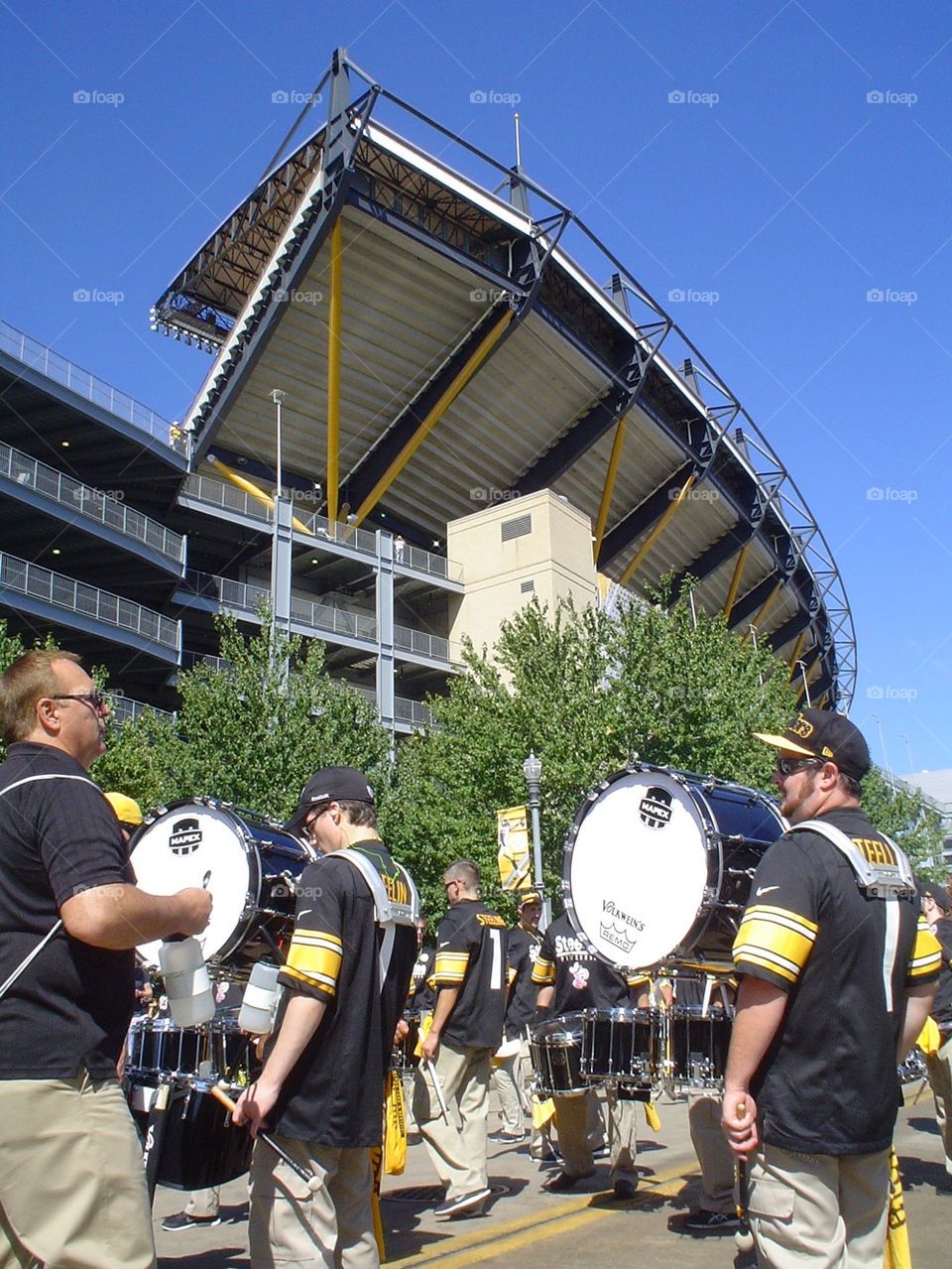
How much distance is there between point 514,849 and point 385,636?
2064cm

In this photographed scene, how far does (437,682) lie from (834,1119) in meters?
41.2

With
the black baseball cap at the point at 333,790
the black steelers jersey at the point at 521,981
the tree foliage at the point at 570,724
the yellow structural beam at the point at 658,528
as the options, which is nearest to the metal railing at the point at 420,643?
the yellow structural beam at the point at 658,528

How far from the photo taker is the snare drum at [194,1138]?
4859 millimetres

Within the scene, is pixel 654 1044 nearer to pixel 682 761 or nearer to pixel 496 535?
pixel 682 761

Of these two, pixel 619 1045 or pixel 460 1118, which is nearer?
pixel 619 1045

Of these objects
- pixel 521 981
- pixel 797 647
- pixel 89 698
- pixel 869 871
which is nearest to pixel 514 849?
pixel 521 981

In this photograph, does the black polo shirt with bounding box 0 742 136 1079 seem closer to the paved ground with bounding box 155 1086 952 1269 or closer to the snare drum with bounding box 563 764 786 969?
the paved ground with bounding box 155 1086 952 1269

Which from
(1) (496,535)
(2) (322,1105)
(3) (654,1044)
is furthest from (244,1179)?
(1) (496,535)

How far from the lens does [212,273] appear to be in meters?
43.0

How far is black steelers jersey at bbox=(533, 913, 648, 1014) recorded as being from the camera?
24.0ft

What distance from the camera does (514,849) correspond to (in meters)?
Result: 19.8

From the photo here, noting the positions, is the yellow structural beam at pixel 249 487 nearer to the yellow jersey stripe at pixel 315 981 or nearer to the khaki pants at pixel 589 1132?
the khaki pants at pixel 589 1132

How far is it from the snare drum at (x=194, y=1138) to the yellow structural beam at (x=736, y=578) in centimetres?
4985

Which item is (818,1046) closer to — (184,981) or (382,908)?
(382,908)
